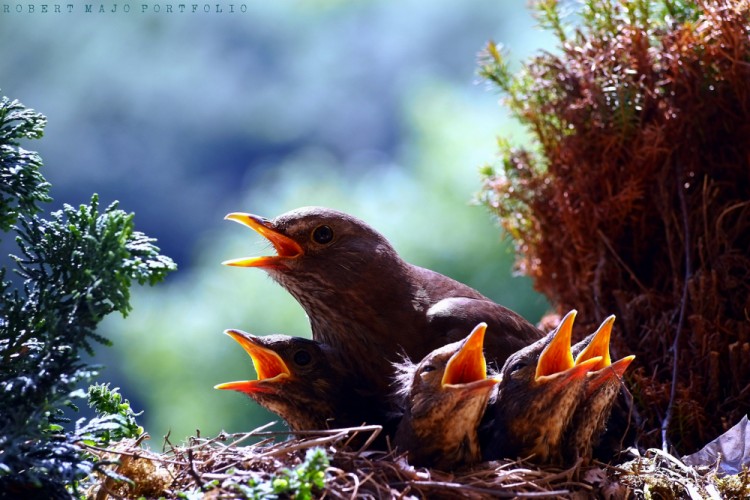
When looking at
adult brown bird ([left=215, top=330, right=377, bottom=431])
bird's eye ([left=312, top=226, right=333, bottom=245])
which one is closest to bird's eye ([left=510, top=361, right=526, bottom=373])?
adult brown bird ([left=215, top=330, right=377, bottom=431])

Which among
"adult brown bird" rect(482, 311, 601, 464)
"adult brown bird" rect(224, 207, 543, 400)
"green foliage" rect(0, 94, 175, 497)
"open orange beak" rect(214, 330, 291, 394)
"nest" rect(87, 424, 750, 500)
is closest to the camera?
"green foliage" rect(0, 94, 175, 497)

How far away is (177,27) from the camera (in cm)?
584

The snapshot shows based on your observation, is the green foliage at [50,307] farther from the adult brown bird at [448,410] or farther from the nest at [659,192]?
the nest at [659,192]

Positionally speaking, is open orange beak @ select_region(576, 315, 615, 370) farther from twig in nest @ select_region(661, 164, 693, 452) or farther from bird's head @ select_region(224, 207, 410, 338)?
bird's head @ select_region(224, 207, 410, 338)

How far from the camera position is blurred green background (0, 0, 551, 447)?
5.26m

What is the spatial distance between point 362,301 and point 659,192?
0.86m

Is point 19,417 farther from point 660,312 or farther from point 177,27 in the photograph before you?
point 177,27

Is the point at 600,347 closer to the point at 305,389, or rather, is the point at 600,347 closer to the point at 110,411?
the point at 305,389

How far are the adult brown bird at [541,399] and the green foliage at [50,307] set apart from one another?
0.81m

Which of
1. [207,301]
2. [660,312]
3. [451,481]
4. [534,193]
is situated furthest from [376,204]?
[451,481]

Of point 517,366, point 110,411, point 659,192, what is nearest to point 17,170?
point 110,411

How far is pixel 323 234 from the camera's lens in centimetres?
234

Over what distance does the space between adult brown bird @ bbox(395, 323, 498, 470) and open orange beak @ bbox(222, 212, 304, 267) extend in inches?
23.9

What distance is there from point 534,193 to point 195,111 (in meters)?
3.67
